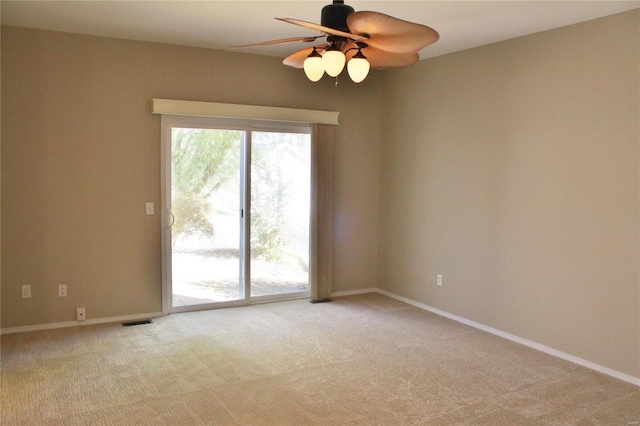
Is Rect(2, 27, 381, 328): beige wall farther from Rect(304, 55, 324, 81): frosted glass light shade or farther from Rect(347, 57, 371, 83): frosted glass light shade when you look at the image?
Rect(347, 57, 371, 83): frosted glass light shade

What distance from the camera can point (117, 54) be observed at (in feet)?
14.9

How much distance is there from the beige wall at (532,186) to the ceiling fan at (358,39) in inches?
65.9

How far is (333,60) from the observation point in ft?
8.30

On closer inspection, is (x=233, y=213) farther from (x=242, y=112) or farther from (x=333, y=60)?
(x=333, y=60)

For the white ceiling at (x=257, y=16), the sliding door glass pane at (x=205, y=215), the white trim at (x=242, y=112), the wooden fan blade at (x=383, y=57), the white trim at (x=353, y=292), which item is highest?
the white ceiling at (x=257, y=16)

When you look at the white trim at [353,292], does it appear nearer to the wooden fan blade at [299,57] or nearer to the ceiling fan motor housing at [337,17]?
the wooden fan blade at [299,57]

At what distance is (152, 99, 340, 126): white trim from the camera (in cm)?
470

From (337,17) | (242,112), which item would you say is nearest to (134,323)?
(242,112)

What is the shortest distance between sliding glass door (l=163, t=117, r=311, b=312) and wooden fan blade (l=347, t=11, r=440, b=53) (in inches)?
110

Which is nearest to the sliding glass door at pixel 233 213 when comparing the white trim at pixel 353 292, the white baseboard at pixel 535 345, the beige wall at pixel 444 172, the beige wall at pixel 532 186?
the beige wall at pixel 444 172

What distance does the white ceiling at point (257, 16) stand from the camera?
350 centimetres

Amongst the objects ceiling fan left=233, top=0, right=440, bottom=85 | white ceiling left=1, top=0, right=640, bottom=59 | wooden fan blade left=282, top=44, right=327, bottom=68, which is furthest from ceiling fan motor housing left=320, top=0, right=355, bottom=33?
white ceiling left=1, top=0, right=640, bottom=59

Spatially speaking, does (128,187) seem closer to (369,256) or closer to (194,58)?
(194,58)

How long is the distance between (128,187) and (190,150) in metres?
0.70
